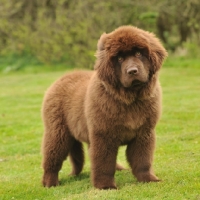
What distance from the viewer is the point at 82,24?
85.9ft

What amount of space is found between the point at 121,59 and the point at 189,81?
13741mm

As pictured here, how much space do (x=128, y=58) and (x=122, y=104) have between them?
2.05ft

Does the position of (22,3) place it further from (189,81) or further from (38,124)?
(38,124)

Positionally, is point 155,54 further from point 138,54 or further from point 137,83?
point 137,83

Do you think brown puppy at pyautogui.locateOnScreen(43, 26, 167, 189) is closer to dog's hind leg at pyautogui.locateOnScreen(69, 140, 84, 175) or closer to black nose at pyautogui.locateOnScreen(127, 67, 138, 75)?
black nose at pyautogui.locateOnScreen(127, 67, 138, 75)

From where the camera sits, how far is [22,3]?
28531mm

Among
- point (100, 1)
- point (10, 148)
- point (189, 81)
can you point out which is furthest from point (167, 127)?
point (100, 1)

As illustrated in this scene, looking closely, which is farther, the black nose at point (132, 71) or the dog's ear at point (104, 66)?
the dog's ear at point (104, 66)

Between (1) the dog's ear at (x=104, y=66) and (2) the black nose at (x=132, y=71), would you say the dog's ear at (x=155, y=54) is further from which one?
(1) the dog's ear at (x=104, y=66)

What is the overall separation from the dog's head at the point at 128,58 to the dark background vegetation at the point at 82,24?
708 inches

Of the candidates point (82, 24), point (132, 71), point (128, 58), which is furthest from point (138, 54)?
point (82, 24)

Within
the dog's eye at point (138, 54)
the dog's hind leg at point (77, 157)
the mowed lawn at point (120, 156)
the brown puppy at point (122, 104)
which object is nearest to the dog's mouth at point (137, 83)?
the brown puppy at point (122, 104)

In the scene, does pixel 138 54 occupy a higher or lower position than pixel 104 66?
higher

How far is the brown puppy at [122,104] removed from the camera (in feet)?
21.2
